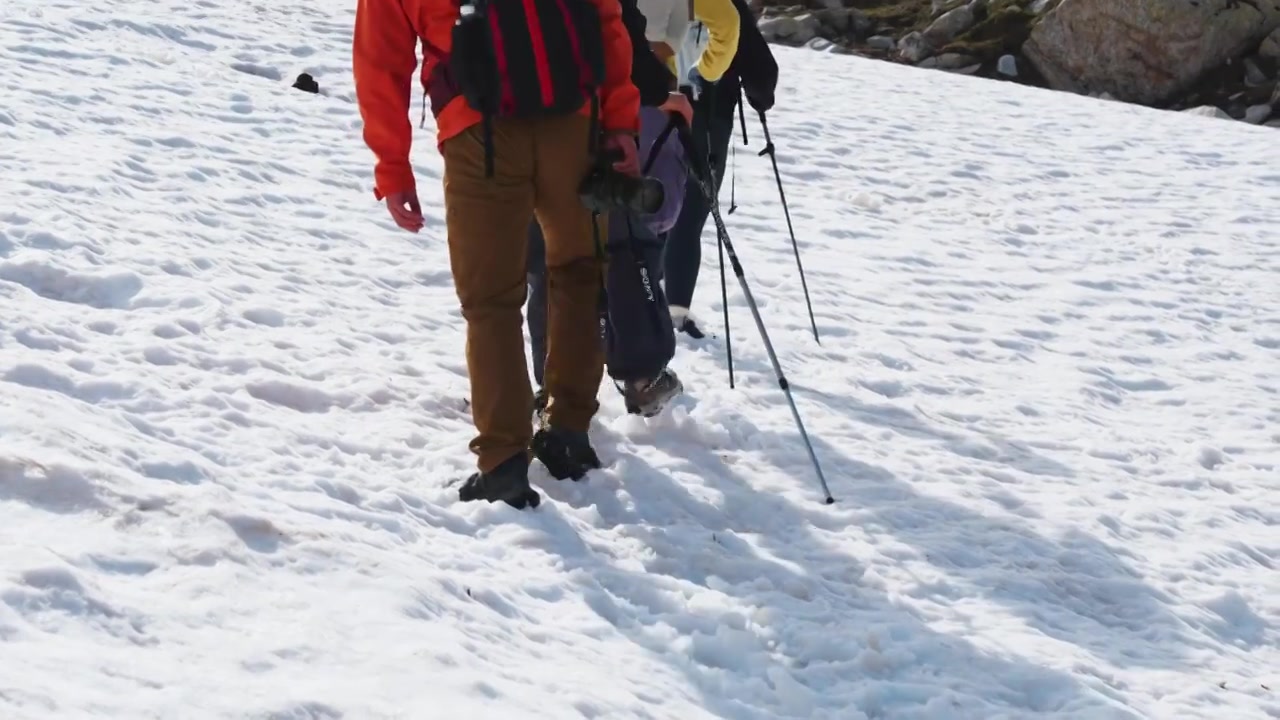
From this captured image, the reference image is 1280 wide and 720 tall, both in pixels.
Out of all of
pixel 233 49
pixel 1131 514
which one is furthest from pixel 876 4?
pixel 1131 514

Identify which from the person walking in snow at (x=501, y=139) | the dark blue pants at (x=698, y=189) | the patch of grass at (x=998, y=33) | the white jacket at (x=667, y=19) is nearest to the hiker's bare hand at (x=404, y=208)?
the person walking in snow at (x=501, y=139)

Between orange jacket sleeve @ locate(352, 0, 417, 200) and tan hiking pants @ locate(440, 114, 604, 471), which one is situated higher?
orange jacket sleeve @ locate(352, 0, 417, 200)

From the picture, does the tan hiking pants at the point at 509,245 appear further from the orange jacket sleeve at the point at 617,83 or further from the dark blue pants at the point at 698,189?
the dark blue pants at the point at 698,189

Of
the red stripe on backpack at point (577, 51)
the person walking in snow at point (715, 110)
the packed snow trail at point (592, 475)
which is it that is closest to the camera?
the packed snow trail at point (592, 475)

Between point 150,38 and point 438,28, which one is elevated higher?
point 438,28

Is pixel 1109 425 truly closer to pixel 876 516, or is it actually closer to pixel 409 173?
pixel 876 516

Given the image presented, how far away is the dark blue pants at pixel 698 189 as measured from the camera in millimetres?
6324

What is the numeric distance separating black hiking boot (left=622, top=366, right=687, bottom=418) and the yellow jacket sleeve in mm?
1541

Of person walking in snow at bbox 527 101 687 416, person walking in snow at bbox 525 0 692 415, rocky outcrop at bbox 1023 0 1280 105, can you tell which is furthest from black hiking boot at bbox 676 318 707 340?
rocky outcrop at bbox 1023 0 1280 105

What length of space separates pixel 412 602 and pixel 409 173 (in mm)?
1501

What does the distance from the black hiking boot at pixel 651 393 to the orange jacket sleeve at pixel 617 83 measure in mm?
1209

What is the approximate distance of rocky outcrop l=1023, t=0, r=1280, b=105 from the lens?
26938mm

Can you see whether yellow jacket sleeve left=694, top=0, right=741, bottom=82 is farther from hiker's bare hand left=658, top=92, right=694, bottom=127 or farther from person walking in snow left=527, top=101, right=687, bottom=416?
person walking in snow left=527, top=101, right=687, bottom=416

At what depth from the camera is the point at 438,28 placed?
163 inches
